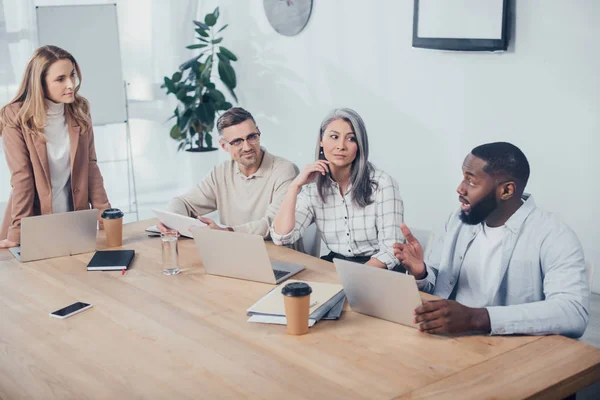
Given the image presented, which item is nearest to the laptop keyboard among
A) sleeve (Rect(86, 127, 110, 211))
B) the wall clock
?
sleeve (Rect(86, 127, 110, 211))

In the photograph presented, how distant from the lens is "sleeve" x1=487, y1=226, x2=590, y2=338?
198cm

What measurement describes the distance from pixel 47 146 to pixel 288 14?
2818mm

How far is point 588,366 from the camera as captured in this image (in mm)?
1801

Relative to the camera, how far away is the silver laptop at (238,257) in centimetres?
243

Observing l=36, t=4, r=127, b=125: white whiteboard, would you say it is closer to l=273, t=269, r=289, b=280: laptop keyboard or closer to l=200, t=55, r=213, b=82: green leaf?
l=200, t=55, r=213, b=82: green leaf

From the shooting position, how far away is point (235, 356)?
6.29 ft

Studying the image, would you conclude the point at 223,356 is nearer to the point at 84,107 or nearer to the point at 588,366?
the point at 588,366

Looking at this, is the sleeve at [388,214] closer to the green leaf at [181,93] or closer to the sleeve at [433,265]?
the sleeve at [433,265]

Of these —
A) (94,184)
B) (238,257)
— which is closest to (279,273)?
(238,257)

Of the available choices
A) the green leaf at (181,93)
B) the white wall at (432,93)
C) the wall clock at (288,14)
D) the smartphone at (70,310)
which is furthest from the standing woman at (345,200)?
the green leaf at (181,93)

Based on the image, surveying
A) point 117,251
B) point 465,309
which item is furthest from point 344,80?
point 465,309

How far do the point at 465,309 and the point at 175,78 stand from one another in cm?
434

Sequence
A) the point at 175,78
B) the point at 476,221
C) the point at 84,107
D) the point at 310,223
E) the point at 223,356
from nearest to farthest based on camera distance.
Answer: the point at 223,356
the point at 476,221
the point at 310,223
the point at 84,107
the point at 175,78

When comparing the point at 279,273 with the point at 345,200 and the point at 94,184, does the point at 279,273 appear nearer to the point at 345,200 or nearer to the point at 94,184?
the point at 345,200
